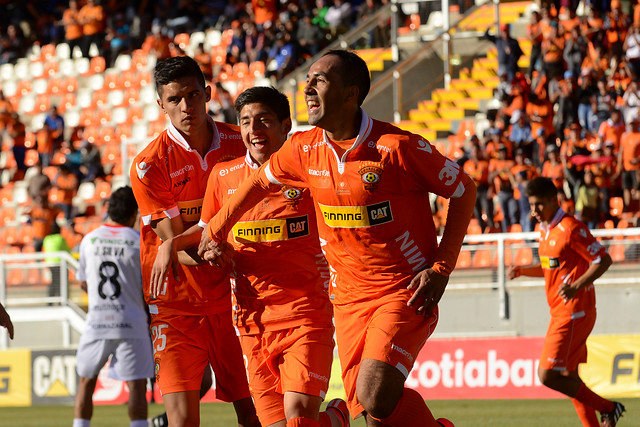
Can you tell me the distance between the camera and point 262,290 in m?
6.57

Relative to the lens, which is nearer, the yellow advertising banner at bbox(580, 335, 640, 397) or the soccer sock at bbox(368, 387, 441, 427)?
the soccer sock at bbox(368, 387, 441, 427)

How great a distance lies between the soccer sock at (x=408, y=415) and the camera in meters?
5.77

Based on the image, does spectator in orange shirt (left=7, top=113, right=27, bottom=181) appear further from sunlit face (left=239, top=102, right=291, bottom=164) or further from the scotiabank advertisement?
sunlit face (left=239, top=102, right=291, bottom=164)

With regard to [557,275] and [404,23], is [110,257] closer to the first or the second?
[557,275]

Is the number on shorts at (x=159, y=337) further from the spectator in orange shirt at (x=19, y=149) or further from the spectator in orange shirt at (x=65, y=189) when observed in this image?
the spectator in orange shirt at (x=19, y=149)

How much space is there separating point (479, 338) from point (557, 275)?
15.1 ft

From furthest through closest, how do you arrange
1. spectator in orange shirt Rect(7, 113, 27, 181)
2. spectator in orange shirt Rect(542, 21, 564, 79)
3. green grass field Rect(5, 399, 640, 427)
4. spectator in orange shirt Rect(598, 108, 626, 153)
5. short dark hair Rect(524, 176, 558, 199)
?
spectator in orange shirt Rect(7, 113, 27, 181)
spectator in orange shirt Rect(542, 21, 564, 79)
spectator in orange shirt Rect(598, 108, 626, 153)
green grass field Rect(5, 399, 640, 427)
short dark hair Rect(524, 176, 558, 199)

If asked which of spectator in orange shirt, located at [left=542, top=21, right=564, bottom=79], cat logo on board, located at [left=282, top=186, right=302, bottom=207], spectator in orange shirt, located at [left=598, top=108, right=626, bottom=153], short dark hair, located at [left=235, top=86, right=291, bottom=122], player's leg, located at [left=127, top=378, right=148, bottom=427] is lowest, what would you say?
player's leg, located at [left=127, top=378, right=148, bottom=427]

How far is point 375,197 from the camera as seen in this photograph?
5.79m

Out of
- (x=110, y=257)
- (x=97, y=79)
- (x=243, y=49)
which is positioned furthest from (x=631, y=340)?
(x=97, y=79)

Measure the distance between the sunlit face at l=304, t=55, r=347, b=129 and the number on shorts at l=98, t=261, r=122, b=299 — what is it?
4.66 metres

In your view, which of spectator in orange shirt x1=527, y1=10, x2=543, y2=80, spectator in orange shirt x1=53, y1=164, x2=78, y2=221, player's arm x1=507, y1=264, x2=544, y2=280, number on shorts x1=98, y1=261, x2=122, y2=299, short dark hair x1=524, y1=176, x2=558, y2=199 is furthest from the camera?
spectator in orange shirt x1=53, y1=164, x2=78, y2=221

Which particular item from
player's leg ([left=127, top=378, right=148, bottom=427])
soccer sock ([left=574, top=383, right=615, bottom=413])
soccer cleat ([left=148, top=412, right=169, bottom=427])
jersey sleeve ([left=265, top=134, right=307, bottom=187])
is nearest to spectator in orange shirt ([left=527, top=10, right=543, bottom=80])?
soccer sock ([left=574, top=383, right=615, bottom=413])

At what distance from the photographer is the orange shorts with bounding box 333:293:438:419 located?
5730 millimetres
